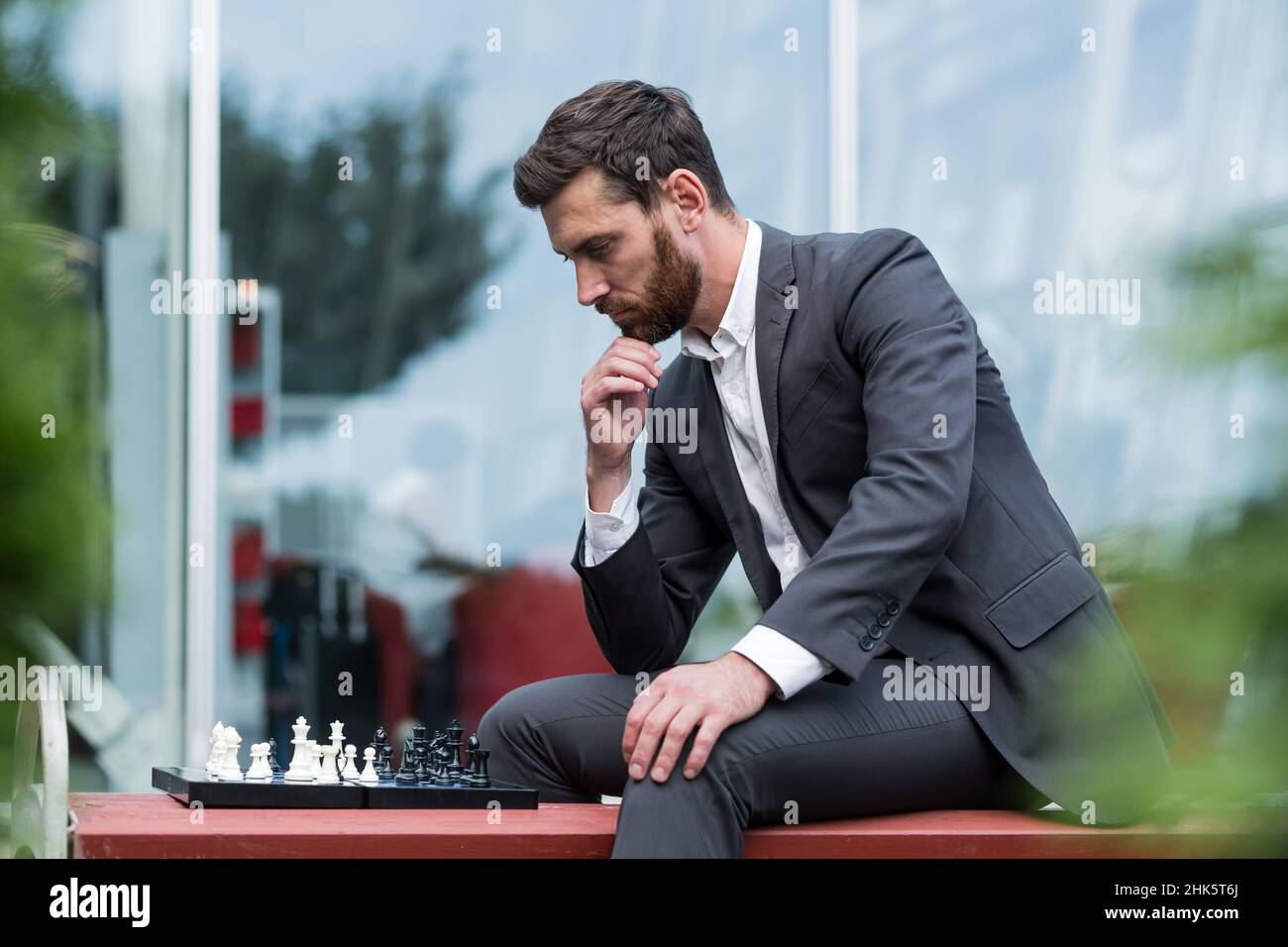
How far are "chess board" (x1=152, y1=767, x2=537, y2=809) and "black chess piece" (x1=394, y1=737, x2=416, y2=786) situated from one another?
4.0 inches

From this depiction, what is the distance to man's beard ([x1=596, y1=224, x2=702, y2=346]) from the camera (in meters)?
2.30

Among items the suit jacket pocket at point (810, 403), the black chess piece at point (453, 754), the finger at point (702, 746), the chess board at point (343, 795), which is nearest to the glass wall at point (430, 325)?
the suit jacket pocket at point (810, 403)

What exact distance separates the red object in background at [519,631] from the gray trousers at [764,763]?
2.68 m

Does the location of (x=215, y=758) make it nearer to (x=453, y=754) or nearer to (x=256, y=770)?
(x=256, y=770)

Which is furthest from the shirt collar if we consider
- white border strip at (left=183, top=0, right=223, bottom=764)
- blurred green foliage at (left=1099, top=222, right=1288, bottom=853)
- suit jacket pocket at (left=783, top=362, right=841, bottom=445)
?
white border strip at (left=183, top=0, right=223, bottom=764)

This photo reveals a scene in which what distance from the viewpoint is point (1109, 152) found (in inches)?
196

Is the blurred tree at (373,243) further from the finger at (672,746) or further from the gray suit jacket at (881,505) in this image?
the finger at (672,746)

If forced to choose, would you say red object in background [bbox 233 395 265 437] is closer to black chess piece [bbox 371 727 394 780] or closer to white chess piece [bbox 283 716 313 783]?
black chess piece [bbox 371 727 394 780]

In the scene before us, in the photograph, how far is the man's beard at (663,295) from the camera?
230 centimetres

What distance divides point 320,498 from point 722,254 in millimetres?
2953

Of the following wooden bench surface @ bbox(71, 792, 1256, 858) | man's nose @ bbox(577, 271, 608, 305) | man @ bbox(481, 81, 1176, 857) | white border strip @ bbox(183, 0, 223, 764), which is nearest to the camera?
wooden bench surface @ bbox(71, 792, 1256, 858)
